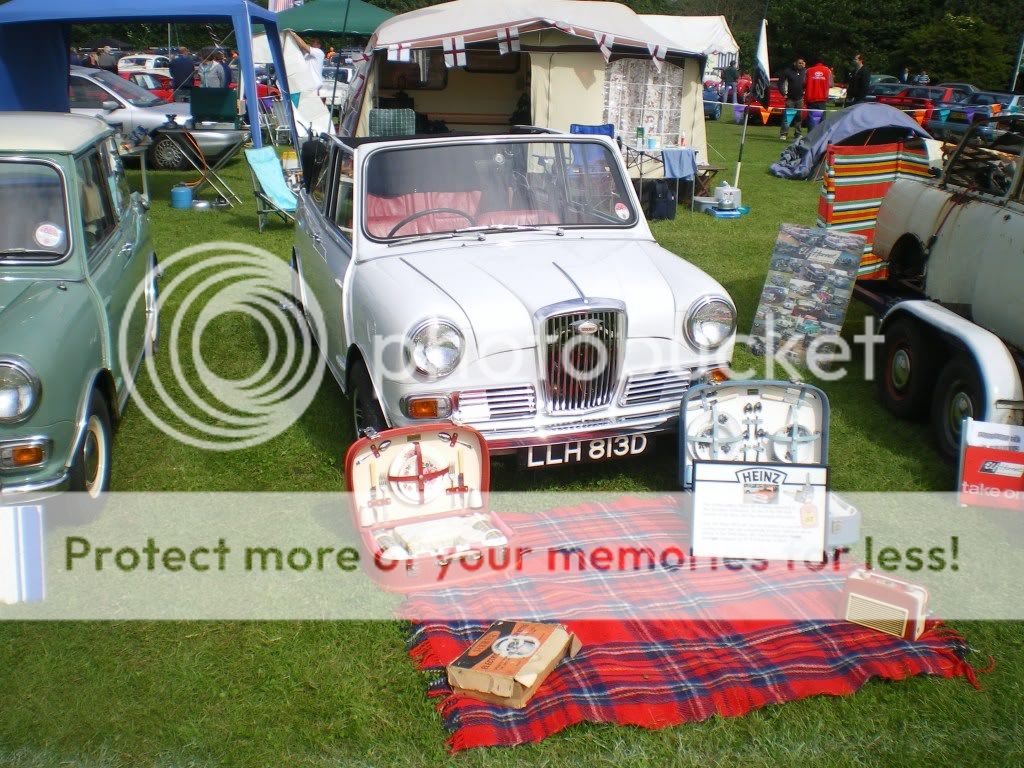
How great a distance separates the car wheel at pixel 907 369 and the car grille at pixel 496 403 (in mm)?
2733

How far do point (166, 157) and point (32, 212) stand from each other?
11.0m

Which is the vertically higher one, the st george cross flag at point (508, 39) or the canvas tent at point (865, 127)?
the st george cross flag at point (508, 39)

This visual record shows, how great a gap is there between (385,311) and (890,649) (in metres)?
2.69

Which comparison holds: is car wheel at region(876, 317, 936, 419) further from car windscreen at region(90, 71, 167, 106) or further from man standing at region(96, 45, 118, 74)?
man standing at region(96, 45, 118, 74)

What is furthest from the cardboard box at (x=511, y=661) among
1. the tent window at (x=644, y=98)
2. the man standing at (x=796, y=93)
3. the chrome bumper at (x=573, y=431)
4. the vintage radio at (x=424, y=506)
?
the man standing at (x=796, y=93)

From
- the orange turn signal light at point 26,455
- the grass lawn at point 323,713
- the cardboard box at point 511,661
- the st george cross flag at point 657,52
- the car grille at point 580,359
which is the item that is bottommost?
the grass lawn at point 323,713

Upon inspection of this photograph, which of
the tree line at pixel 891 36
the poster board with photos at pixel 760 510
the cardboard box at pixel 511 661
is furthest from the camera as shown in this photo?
the tree line at pixel 891 36

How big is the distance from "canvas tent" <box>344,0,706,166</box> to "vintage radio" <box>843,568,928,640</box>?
10.3m

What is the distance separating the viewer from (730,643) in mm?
3639

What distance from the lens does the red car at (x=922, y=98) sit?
21.6 metres

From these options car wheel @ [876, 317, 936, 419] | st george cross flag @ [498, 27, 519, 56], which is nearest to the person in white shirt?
st george cross flag @ [498, 27, 519, 56]

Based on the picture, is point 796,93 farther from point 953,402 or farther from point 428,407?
point 428,407

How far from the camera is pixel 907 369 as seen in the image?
5859 millimetres

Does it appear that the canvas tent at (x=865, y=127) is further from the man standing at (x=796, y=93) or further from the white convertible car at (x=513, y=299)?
the white convertible car at (x=513, y=299)
